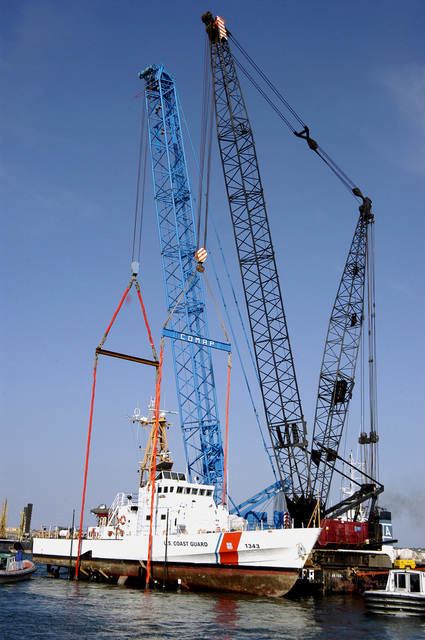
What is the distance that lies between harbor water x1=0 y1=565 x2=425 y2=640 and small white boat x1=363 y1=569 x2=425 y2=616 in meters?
0.54

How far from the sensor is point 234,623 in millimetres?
28609

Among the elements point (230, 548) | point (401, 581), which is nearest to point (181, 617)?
point (230, 548)

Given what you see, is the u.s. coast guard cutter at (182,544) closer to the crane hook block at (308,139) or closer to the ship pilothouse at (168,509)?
the ship pilothouse at (168,509)

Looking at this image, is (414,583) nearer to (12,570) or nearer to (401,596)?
(401,596)

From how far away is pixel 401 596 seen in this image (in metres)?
33.3

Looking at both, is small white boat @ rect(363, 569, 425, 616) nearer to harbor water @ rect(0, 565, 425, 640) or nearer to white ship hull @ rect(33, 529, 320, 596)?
harbor water @ rect(0, 565, 425, 640)

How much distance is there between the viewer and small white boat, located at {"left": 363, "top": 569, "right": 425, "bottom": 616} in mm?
32875

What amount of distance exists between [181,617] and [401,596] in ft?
41.9

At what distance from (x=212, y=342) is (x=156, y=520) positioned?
14.5 meters

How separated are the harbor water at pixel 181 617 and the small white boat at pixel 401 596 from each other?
1.78 ft

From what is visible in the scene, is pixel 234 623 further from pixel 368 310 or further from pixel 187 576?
pixel 368 310

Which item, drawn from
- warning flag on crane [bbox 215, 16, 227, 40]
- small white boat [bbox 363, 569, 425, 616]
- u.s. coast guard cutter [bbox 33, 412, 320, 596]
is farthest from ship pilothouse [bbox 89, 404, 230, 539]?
warning flag on crane [bbox 215, 16, 227, 40]

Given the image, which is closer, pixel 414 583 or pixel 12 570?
pixel 414 583

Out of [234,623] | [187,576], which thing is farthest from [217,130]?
[234,623]
